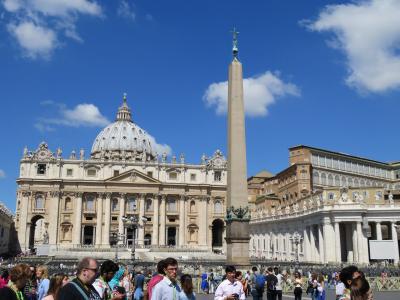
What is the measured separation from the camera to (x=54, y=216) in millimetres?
74312

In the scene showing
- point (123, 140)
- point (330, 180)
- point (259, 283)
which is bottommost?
point (259, 283)

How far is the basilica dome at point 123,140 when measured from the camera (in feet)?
345

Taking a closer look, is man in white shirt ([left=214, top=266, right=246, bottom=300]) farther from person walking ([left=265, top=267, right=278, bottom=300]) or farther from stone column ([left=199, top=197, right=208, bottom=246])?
stone column ([left=199, top=197, right=208, bottom=246])

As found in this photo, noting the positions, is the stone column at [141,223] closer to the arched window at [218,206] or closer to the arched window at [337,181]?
the arched window at [218,206]

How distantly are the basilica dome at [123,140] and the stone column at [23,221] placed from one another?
27.7 metres

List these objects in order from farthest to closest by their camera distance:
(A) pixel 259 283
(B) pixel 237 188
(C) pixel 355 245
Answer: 1. (C) pixel 355 245
2. (B) pixel 237 188
3. (A) pixel 259 283

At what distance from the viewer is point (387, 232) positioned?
160 feet

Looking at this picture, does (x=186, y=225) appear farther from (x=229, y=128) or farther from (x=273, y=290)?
(x=273, y=290)

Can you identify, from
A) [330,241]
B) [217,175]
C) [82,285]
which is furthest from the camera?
[217,175]

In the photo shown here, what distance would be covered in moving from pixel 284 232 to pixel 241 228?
1615 inches

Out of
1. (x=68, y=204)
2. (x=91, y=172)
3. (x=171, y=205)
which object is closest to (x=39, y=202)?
(x=68, y=204)

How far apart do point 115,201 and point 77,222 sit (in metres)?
6.90

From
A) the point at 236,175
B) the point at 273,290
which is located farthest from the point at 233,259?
the point at 273,290

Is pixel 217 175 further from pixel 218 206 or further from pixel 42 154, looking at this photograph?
pixel 42 154
